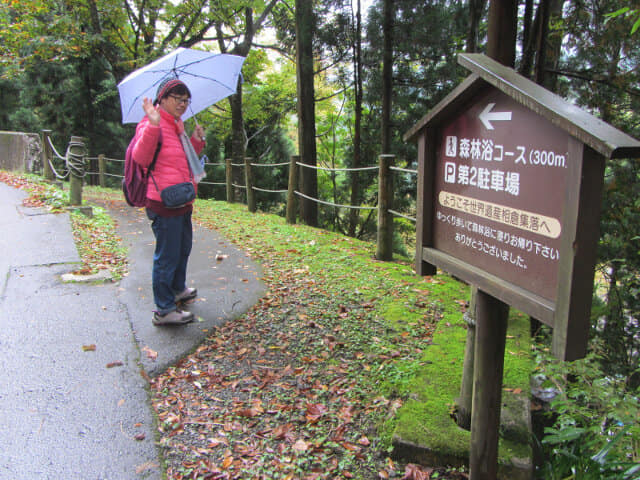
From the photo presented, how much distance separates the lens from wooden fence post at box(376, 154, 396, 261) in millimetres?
6035

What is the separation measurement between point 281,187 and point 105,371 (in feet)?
48.6

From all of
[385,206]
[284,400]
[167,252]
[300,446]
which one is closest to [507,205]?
[300,446]

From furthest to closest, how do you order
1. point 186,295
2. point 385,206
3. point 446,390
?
point 385,206, point 186,295, point 446,390

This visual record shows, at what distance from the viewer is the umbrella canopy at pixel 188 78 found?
400 centimetres

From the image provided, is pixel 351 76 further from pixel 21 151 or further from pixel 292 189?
pixel 21 151

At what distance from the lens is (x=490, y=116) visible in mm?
1829

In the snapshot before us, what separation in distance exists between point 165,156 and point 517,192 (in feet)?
9.13

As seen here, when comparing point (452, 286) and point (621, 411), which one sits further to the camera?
point (452, 286)

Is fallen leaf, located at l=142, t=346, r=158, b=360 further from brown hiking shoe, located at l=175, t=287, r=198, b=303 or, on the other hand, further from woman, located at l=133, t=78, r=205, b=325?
brown hiking shoe, located at l=175, t=287, r=198, b=303

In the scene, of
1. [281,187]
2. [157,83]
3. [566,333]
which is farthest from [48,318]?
[281,187]

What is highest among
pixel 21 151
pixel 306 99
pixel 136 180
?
pixel 306 99

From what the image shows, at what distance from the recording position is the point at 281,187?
17750 mm

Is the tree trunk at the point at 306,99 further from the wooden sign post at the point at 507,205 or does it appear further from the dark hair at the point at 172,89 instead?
the wooden sign post at the point at 507,205

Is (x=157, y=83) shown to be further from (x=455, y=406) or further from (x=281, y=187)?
(x=281, y=187)
